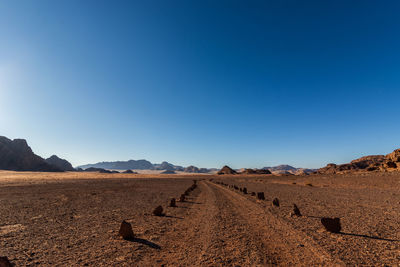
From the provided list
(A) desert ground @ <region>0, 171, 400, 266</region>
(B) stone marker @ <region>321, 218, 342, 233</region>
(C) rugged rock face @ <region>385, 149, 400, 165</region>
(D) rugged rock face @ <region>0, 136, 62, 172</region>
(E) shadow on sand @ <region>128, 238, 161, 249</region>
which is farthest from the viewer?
(D) rugged rock face @ <region>0, 136, 62, 172</region>

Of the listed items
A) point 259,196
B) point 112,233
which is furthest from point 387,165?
point 112,233

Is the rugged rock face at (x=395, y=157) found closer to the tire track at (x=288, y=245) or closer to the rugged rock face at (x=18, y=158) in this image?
the tire track at (x=288, y=245)

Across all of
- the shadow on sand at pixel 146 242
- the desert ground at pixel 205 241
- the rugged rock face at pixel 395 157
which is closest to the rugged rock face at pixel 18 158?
the desert ground at pixel 205 241

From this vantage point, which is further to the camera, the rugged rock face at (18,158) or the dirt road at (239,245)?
the rugged rock face at (18,158)

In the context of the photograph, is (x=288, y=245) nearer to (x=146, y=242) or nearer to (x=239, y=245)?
(x=239, y=245)

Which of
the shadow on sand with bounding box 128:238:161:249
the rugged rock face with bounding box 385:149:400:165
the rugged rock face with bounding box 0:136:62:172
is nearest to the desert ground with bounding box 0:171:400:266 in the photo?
the shadow on sand with bounding box 128:238:161:249

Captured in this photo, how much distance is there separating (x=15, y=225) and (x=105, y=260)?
7.86 meters

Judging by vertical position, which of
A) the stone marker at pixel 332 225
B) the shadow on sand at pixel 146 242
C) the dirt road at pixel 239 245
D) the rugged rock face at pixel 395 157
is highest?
the rugged rock face at pixel 395 157

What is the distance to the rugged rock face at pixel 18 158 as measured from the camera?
129125 mm

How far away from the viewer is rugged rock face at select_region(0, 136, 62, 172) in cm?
12912

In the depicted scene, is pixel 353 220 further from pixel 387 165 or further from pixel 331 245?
pixel 387 165

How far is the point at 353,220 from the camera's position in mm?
9883

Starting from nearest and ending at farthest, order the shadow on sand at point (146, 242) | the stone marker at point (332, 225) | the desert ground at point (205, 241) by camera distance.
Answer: the desert ground at point (205, 241), the shadow on sand at point (146, 242), the stone marker at point (332, 225)

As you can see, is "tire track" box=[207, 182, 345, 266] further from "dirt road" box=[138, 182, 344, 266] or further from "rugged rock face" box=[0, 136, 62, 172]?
"rugged rock face" box=[0, 136, 62, 172]
